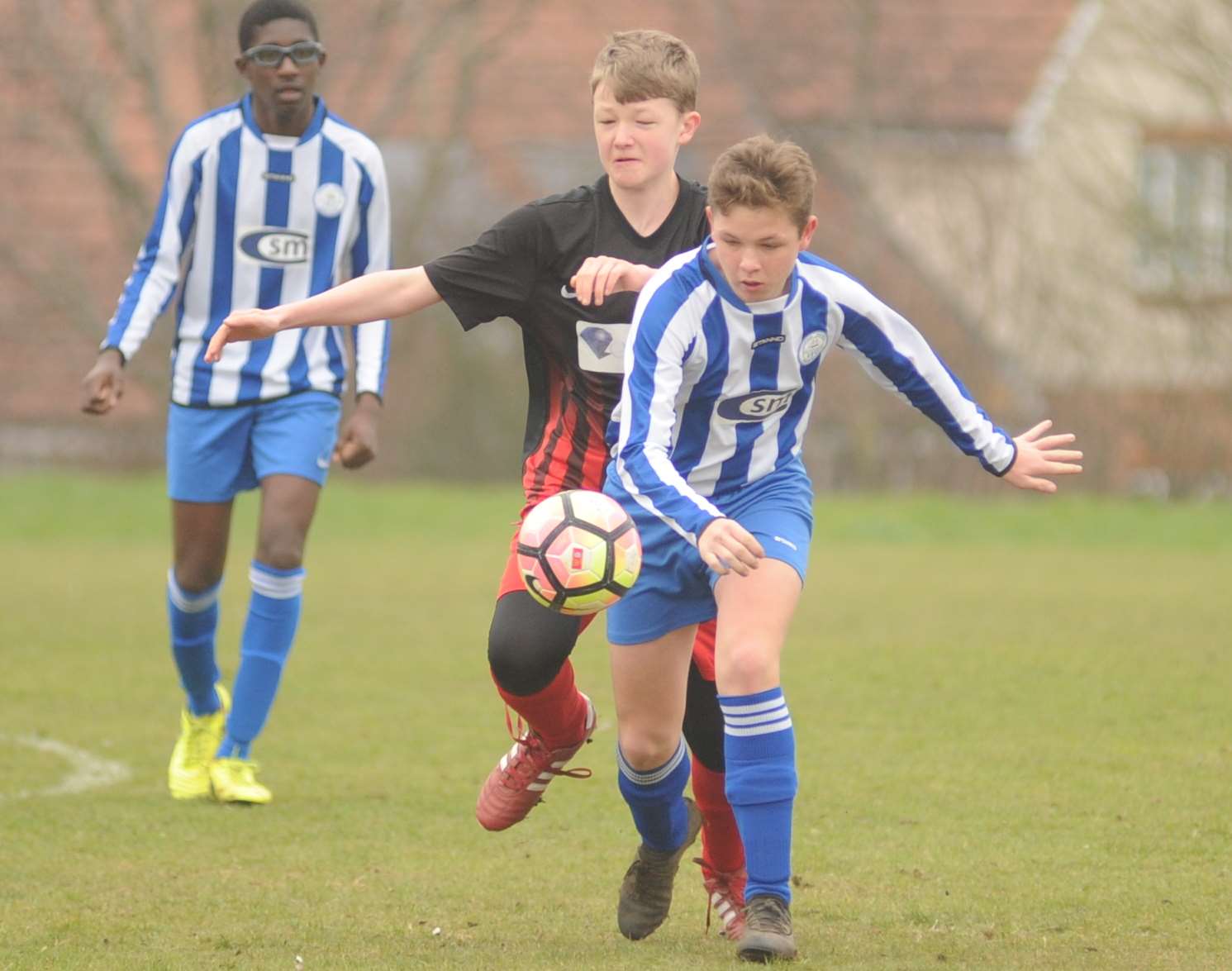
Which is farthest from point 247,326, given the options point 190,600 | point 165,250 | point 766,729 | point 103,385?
point 190,600

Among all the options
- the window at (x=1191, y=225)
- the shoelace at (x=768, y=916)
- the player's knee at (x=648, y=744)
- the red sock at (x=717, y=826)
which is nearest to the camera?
the shoelace at (x=768, y=916)

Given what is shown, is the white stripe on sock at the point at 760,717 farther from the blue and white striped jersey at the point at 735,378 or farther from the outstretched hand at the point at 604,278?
the outstretched hand at the point at 604,278

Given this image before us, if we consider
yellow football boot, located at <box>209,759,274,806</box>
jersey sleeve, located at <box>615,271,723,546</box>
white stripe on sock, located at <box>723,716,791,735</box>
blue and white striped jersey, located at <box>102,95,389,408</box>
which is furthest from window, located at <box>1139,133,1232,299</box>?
white stripe on sock, located at <box>723,716,791,735</box>

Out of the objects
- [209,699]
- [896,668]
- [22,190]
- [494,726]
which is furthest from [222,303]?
[22,190]

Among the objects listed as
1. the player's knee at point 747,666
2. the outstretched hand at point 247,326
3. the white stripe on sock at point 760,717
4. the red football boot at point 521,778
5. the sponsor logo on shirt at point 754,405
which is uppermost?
the outstretched hand at point 247,326

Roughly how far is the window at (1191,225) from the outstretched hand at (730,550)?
1559 cm

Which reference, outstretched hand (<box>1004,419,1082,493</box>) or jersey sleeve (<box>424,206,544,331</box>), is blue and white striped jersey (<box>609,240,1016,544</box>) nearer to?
outstretched hand (<box>1004,419,1082,493</box>)

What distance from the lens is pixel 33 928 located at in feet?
14.2

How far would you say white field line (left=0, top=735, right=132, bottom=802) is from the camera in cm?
607

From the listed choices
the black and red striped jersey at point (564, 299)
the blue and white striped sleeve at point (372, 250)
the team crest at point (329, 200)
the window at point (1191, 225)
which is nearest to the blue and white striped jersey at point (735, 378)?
the black and red striped jersey at point (564, 299)

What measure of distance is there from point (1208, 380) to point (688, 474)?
15179 mm

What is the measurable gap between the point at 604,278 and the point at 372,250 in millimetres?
2202

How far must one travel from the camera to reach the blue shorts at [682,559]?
4.30m

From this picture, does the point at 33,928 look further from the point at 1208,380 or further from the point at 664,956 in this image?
the point at 1208,380
